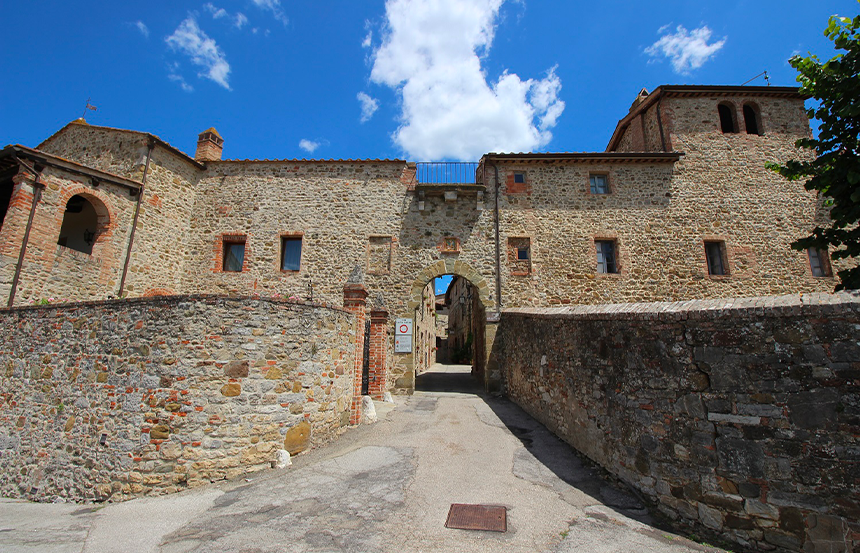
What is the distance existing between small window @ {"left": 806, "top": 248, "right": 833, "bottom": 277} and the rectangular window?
18.5 meters

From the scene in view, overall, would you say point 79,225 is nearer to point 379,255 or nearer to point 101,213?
point 101,213

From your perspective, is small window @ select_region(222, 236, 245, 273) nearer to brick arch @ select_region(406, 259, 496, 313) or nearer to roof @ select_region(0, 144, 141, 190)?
roof @ select_region(0, 144, 141, 190)

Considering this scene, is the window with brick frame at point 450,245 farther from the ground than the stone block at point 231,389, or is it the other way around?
the window with brick frame at point 450,245

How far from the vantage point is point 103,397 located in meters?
6.12

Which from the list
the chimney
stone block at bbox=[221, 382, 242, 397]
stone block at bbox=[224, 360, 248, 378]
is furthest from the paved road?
the chimney

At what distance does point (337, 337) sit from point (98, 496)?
419cm

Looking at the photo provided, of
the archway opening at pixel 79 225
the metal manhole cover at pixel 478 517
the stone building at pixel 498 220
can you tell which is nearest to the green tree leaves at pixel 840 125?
the metal manhole cover at pixel 478 517

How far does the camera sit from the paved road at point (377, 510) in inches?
158

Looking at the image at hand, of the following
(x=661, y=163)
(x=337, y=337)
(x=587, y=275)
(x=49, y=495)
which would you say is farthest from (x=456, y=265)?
(x=49, y=495)

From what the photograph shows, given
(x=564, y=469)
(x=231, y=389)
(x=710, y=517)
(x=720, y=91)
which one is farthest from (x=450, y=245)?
(x=720, y=91)

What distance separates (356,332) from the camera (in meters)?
8.47

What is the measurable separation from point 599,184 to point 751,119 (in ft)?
23.3

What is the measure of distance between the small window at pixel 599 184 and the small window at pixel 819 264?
7.40 meters

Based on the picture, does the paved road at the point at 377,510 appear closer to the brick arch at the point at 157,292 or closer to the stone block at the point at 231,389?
the stone block at the point at 231,389
